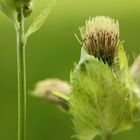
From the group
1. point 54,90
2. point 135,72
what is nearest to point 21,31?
point 135,72

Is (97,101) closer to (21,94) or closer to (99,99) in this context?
(99,99)

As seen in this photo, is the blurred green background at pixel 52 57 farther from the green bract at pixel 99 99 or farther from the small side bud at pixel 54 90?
the green bract at pixel 99 99

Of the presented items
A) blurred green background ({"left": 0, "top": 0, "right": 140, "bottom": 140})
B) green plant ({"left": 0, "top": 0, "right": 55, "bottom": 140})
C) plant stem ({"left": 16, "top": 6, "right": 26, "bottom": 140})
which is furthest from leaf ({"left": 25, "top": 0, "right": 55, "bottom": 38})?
blurred green background ({"left": 0, "top": 0, "right": 140, "bottom": 140})

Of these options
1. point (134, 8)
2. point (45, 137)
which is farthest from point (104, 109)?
point (134, 8)

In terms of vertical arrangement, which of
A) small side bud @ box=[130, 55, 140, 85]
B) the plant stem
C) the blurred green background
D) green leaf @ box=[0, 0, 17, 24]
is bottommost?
the plant stem

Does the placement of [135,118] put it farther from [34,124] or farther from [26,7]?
[34,124]

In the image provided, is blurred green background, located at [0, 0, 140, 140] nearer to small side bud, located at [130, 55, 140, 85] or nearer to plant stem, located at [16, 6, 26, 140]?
small side bud, located at [130, 55, 140, 85]
